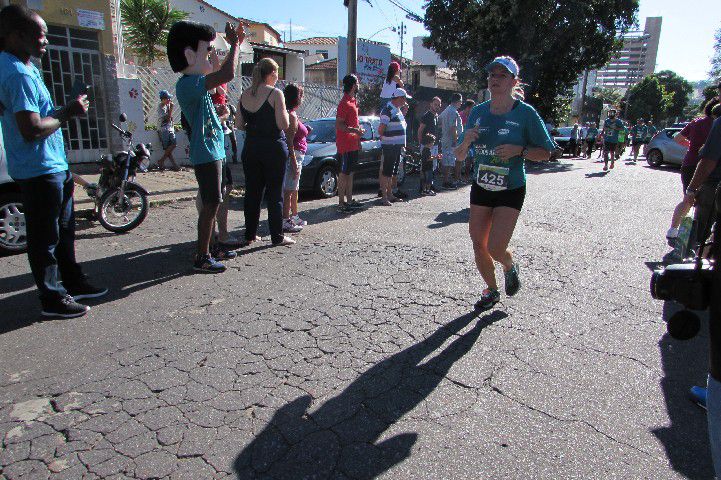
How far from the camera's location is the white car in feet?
17.1

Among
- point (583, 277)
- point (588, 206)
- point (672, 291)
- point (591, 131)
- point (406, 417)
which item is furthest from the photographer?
point (591, 131)

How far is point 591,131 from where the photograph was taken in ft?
75.6

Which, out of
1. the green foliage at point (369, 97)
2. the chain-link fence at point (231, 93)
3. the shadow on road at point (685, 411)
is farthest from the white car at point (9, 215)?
the green foliage at point (369, 97)

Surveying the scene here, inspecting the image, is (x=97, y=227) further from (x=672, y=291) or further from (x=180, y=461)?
(x=672, y=291)

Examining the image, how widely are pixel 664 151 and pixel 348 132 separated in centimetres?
1572

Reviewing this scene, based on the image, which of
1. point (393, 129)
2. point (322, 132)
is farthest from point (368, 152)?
point (393, 129)

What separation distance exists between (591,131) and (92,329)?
23.9 m

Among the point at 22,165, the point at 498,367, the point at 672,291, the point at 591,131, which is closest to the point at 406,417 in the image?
the point at 498,367

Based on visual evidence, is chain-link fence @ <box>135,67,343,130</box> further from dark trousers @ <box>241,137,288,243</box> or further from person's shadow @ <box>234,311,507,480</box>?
person's shadow @ <box>234,311,507,480</box>

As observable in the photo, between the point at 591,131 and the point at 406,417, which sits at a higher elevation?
the point at 591,131

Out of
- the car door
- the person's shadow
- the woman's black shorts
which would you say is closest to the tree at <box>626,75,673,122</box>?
the car door

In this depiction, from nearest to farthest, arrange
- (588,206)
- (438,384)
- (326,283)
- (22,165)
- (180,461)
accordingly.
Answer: (180,461) → (438,384) → (22,165) → (326,283) → (588,206)

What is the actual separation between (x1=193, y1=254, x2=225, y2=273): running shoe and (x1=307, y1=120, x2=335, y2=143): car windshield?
16.9ft

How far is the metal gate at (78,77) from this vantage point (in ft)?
35.4
